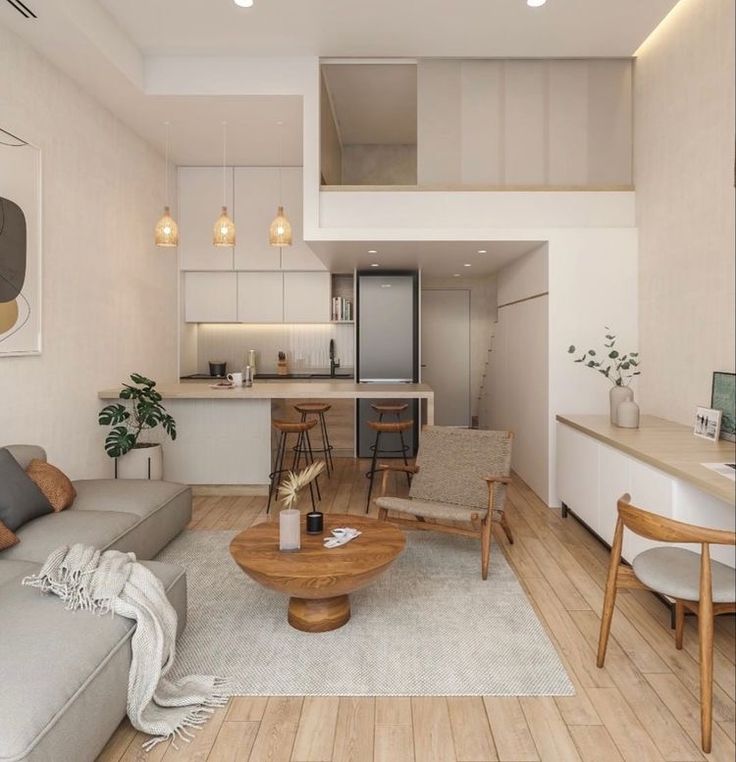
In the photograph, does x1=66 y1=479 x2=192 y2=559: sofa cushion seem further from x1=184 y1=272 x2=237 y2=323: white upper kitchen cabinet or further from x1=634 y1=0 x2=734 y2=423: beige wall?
x1=184 y1=272 x2=237 y2=323: white upper kitchen cabinet

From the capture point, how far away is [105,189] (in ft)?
15.0

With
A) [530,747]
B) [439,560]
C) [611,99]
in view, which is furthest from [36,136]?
[530,747]

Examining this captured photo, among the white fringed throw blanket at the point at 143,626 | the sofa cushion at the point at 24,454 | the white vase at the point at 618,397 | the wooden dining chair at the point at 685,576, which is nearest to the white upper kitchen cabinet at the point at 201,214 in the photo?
the sofa cushion at the point at 24,454

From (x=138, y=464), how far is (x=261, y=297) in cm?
275

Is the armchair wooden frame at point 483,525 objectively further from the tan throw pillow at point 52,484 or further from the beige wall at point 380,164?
the beige wall at point 380,164

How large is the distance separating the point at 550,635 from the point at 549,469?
6.61 ft

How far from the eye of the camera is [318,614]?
8.42 ft

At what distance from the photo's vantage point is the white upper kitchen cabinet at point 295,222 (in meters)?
6.33

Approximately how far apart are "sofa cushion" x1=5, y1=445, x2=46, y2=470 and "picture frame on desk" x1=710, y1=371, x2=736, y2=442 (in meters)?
3.04

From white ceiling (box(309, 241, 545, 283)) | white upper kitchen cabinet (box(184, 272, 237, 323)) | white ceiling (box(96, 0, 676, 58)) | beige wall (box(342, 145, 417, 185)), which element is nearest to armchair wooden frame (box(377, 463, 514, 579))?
white ceiling (box(309, 241, 545, 283))

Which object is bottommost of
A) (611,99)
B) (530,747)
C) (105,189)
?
(530,747)

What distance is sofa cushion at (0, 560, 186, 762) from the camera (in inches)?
56.7

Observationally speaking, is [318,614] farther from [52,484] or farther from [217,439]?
[217,439]

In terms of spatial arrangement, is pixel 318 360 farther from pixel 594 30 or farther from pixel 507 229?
pixel 594 30
